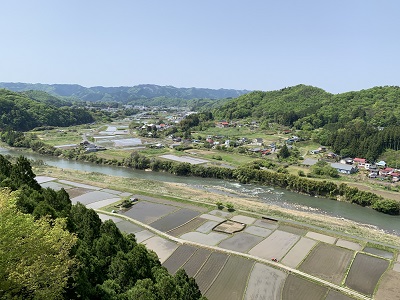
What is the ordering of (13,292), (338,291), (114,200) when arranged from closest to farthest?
(13,292)
(338,291)
(114,200)

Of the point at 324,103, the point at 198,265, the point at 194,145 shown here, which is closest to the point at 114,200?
the point at 198,265

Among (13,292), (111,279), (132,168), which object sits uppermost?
(13,292)

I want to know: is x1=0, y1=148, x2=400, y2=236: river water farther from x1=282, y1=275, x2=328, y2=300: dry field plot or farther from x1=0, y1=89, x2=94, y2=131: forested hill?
x1=0, y1=89, x2=94, y2=131: forested hill

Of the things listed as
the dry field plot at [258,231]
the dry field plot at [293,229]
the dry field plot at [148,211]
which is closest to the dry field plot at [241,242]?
the dry field plot at [258,231]

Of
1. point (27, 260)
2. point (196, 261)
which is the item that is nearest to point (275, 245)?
point (196, 261)

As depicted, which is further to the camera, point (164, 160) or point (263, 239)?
point (164, 160)

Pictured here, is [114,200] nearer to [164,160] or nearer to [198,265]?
[198,265]

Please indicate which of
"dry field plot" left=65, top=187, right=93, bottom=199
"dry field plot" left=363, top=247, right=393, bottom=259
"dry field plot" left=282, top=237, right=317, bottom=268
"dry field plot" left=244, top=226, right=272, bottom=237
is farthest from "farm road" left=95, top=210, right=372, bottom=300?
"dry field plot" left=65, top=187, right=93, bottom=199
